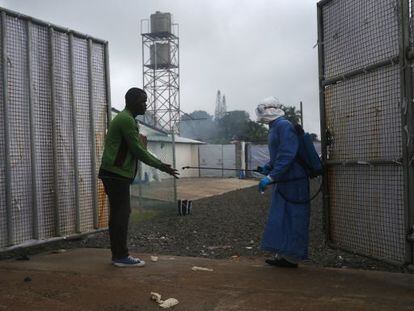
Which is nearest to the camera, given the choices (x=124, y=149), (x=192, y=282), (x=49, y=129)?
(x=192, y=282)

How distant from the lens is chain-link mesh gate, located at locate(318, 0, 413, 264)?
434cm

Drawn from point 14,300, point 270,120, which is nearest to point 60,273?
point 14,300

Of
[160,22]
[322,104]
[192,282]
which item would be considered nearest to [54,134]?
[192,282]

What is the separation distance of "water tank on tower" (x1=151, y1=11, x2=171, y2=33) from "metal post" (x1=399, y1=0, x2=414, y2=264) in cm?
3660

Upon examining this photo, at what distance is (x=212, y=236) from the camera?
862 cm

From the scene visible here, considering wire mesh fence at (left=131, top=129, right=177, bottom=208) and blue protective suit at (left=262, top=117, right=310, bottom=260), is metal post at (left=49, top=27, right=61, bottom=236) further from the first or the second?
wire mesh fence at (left=131, top=129, right=177, bottom=208)

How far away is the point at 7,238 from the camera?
18.7ft

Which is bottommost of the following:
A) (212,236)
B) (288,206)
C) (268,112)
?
(212,236)

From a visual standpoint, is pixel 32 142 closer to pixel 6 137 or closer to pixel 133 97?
pixel 6 137

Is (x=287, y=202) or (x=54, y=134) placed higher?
(x=54, y=134)

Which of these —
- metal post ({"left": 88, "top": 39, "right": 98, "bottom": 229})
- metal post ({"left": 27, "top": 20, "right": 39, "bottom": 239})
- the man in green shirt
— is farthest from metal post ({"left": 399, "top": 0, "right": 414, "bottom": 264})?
metal post ({"left": 88, "top": 39, "right": 98, "bottom": 229})

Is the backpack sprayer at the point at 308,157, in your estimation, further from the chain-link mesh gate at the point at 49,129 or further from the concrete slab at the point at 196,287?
the chain-link mesh gate at the point at 49,129

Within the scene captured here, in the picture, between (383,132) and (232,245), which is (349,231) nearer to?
(383,132)

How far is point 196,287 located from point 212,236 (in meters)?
4.11
